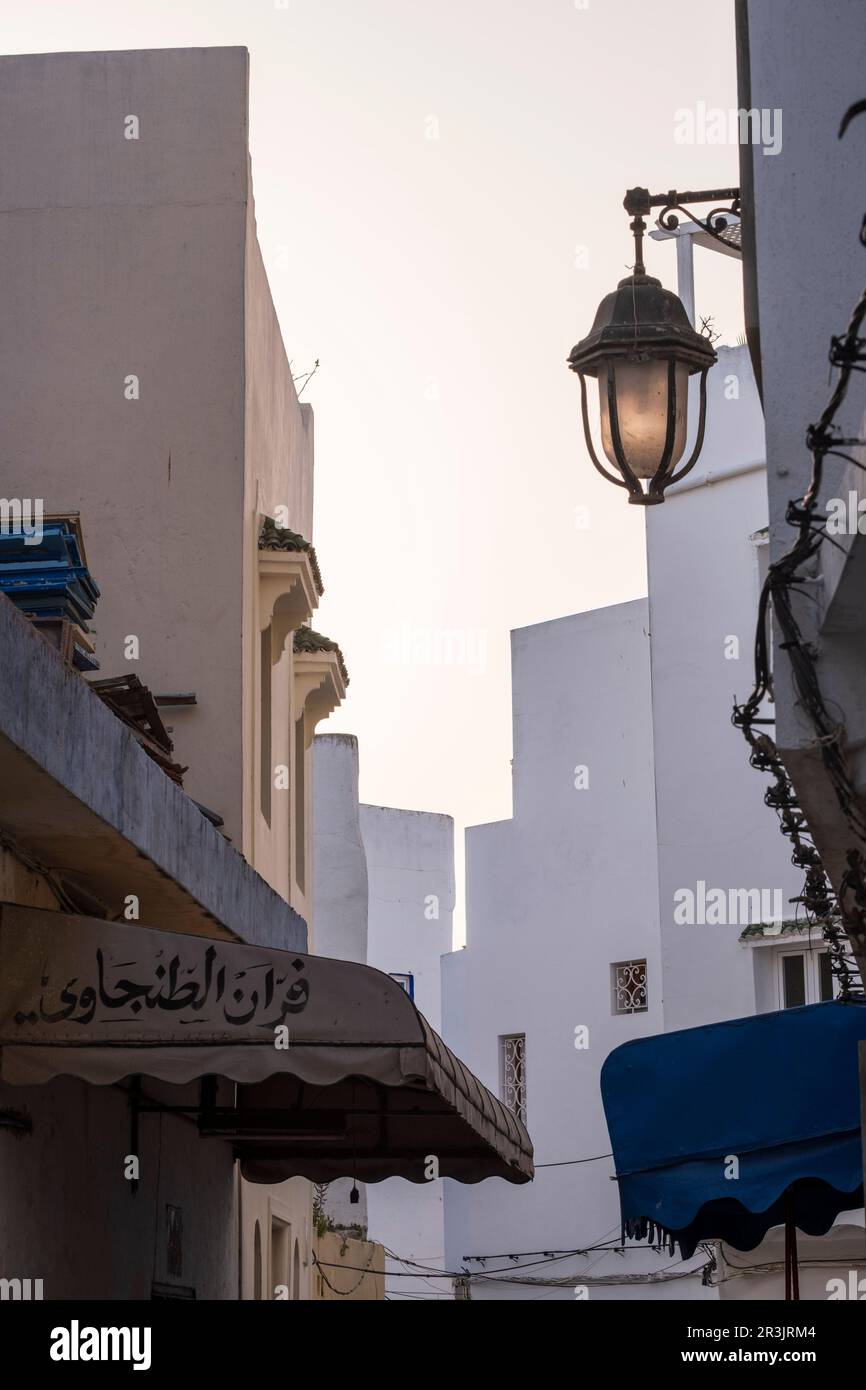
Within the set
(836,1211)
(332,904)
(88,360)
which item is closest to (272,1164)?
(836,1211)

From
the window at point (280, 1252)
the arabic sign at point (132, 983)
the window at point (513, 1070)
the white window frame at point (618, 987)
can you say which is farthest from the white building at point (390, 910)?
the arabic sign at point (132, 983)

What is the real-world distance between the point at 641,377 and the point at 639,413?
5.1 inches

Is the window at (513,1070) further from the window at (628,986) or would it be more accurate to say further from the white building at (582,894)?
the window at (628,986)

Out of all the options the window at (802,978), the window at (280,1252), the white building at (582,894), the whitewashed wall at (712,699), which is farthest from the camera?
the white building at (582,894)

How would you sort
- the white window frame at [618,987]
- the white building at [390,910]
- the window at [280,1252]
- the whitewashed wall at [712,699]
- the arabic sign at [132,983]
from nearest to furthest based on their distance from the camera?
1. the arabic sign at [132,983]
2. the window at [280,1252]
3. the whitewashed wall at [712,699]
4. the white building at [390,910]
5. the white window frame at [618,987]

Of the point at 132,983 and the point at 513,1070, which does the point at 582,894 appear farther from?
the point at 132,983

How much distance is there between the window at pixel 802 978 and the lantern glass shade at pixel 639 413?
11.2 meters

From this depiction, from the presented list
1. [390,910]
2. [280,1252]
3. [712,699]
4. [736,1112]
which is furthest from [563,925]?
[736,1112]

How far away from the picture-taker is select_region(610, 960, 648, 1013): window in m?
26.2

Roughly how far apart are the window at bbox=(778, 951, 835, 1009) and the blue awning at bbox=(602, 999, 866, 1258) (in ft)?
31.6

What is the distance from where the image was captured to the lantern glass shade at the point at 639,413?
693 cm
